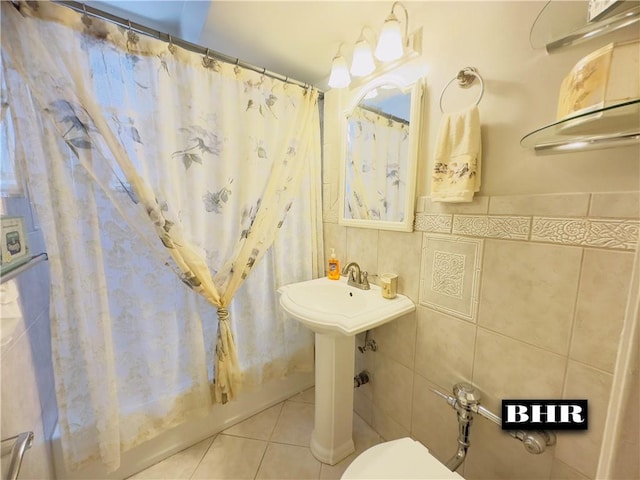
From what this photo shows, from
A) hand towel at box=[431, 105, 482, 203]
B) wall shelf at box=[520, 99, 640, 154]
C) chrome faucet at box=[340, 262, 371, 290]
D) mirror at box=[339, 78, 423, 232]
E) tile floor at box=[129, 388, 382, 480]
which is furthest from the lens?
chrome faucet at box=[340, 262, 371, 290]

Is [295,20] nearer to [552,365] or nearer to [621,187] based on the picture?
[621,187]

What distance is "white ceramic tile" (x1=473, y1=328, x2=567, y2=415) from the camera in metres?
0.84

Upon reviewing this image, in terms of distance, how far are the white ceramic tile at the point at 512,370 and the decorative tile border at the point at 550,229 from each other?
38 centimetres

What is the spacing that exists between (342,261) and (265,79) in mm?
1152

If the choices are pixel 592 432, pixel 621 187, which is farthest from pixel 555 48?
pixel 592 432

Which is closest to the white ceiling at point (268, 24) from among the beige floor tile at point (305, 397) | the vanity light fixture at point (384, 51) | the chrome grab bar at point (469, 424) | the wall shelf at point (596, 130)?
the vanity light fixture at point (384, 51)

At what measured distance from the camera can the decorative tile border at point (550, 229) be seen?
691mm

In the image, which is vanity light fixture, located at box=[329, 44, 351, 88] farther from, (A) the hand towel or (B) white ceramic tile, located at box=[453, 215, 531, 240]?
(B) white ceramic tile, located at box=[453, 215, 531, 240]

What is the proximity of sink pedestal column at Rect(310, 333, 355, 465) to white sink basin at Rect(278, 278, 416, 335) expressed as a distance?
182mm

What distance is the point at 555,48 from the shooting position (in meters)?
0.76

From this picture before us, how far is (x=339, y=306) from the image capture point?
1442 mm

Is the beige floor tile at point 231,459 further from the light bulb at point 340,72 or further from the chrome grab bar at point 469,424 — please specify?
the light bulb at point 340,72

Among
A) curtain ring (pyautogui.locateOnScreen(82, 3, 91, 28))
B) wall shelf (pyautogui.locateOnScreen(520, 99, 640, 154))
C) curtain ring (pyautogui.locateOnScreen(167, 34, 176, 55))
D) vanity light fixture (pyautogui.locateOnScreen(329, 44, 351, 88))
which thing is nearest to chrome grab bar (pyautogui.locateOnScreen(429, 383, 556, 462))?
wall shelf (pyautogui.locateOnScreen(520, 99, 640, 154))

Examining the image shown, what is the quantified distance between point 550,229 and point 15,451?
158 cm
